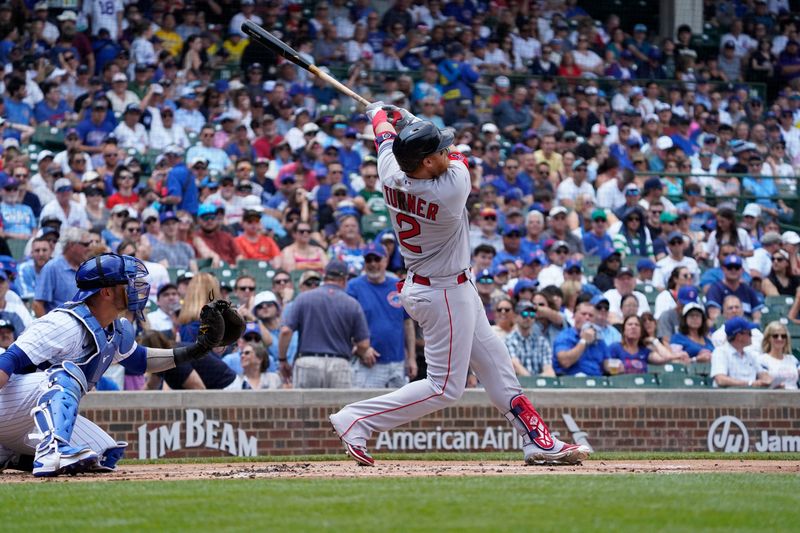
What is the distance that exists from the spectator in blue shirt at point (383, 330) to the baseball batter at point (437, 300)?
3.42m

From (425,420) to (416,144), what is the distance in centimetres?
369

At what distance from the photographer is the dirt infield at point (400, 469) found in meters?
6.36

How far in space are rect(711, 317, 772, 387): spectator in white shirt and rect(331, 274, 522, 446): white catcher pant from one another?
14.8ft

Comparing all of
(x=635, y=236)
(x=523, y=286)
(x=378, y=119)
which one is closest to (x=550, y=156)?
(x=635, y=236)

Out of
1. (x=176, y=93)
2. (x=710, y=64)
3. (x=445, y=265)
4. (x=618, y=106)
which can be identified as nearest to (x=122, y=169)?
(x=176, y=93)

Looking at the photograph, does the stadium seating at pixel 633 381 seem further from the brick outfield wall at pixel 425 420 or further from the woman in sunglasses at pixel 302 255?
the woman in sunglasses at pixel 302 255

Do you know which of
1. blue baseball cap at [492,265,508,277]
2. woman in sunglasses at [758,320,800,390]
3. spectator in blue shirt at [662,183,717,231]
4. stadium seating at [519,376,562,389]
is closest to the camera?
stadium seating at [519,376,562,389]

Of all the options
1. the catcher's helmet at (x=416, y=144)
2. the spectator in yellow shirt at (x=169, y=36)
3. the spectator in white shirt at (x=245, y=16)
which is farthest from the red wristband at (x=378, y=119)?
the spectator in white shirt at (x=245, y=16)

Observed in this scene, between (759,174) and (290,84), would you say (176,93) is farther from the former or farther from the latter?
(759,174)

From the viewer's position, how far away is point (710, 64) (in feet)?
66.1

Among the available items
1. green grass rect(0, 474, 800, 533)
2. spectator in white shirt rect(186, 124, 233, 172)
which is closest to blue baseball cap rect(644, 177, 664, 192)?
spectator in white shirt rect(186, 124, 233, 172)

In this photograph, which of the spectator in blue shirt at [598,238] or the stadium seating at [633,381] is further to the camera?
the spectator in blue shirt at [598,238]

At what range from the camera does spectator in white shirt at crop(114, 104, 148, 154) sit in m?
14.3

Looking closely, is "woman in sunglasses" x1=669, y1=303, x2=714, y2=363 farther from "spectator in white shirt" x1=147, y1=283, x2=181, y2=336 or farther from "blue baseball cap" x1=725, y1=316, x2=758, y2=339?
"spectator in white shirt" x1=147, y1=283, x2=181, y2=336
